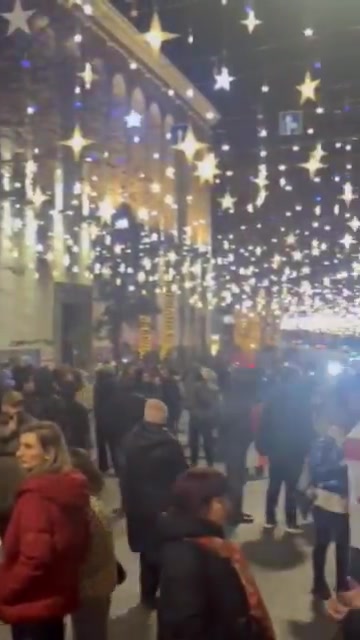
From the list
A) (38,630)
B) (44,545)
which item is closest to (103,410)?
(38,630)

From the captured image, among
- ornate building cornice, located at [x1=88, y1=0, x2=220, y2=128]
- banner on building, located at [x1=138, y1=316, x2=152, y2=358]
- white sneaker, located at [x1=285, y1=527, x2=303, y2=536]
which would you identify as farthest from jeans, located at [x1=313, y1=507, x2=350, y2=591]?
banner on building, located at [x1=138, y1=316, x2=152, y2=358]

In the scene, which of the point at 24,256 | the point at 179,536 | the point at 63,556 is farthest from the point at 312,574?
the point at 24,256

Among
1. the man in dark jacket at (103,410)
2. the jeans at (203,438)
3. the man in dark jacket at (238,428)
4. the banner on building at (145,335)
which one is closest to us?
the man in dark jacket at (238,428)

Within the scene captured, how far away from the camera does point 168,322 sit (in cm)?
4456

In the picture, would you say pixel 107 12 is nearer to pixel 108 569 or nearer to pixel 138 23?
pixel 138 23

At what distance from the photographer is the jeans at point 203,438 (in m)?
15.4

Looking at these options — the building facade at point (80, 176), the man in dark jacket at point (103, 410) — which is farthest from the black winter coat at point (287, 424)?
the building facade at point (80, 176)

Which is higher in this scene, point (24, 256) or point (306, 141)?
point (306, 141)

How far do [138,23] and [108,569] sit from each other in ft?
105

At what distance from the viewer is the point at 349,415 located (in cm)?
867

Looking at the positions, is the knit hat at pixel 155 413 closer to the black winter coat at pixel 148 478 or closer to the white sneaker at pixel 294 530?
the black winter coat at pixel 148 478

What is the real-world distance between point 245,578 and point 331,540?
15.0ft

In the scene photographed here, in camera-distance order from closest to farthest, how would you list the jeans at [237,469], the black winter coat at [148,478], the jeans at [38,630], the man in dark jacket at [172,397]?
the jeans at [38,630]
the black winter coat at [148,478]
the jeans at [237,469]
the man in dark jacket at [172,397]

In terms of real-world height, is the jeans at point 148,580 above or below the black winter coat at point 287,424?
below
